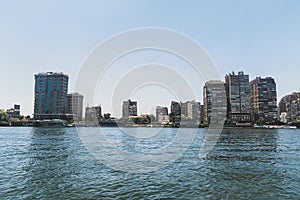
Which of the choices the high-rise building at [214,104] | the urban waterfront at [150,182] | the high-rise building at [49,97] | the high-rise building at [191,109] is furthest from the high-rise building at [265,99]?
the urban waterfront at [150,182]

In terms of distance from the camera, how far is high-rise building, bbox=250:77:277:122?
192500mm

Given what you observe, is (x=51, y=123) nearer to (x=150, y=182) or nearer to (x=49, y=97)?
(x=49, y=97)

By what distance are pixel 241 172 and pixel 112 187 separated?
395 inches

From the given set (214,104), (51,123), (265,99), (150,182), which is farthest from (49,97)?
(150,182)

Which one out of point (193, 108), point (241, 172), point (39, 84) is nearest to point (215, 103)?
point (193, 108)

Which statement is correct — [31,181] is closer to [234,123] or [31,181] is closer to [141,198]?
[141,198]

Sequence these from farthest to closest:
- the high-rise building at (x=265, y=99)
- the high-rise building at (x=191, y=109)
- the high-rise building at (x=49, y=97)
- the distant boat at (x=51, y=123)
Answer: the high-rise building at (x=265, y=99)
the high-rise building at (x=49, y=97)
the high-rise building at (x=191, y=109)
the distant boat at (x=51, y=123)

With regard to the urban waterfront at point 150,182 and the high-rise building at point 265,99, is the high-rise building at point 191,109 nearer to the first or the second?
the high-rise building at point 265,99

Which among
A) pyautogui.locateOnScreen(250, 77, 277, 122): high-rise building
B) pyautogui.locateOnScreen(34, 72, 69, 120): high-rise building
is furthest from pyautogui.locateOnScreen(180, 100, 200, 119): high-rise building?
pyautogui.locateOnScreen(34, 72, 69, 120): high-rise building

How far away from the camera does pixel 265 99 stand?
19425 cm

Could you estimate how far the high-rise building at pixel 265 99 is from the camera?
19250cm

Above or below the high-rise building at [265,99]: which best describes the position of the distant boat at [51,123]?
below

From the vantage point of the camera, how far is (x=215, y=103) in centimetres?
18738

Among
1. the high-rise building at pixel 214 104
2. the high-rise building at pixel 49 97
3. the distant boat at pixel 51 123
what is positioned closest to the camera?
the distant boat at pixel 51 123
